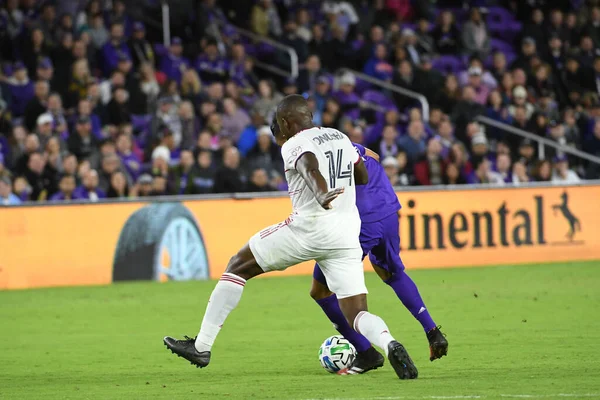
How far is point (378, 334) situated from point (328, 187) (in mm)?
1020

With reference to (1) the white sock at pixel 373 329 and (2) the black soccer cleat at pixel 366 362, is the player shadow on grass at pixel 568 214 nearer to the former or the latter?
(2) the black soccer cleat at pixel 366 362

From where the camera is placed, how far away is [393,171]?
18.2 meters

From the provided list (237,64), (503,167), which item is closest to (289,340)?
(503,167)

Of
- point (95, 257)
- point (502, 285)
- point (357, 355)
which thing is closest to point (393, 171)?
point (502, 285)

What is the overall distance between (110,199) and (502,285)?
548 centimetres

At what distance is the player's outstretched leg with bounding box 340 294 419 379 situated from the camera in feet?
25.1

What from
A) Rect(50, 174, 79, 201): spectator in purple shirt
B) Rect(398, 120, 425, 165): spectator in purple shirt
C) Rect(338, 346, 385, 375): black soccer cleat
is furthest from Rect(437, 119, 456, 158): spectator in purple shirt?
Rect(338, 346, 385, 375): black soccer cleat

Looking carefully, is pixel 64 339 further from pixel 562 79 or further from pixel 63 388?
pixel 562 79

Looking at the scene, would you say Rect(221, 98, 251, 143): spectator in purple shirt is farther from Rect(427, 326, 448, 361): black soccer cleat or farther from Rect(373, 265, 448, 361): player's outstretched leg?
Rect(427, 326, 448, 361): black soccer cleat

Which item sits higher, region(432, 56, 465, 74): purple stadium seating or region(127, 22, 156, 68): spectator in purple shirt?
region(127, 22, 156, 68): spectator in purple shirt

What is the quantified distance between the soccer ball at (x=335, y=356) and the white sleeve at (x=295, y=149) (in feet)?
4.91

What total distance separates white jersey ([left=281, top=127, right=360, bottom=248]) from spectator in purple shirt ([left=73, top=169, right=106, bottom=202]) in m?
9.37

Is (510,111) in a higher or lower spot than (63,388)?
higher

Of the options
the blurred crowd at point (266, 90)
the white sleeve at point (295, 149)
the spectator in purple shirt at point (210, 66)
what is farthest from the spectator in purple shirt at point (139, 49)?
the white sleeve at point (295, 149)
